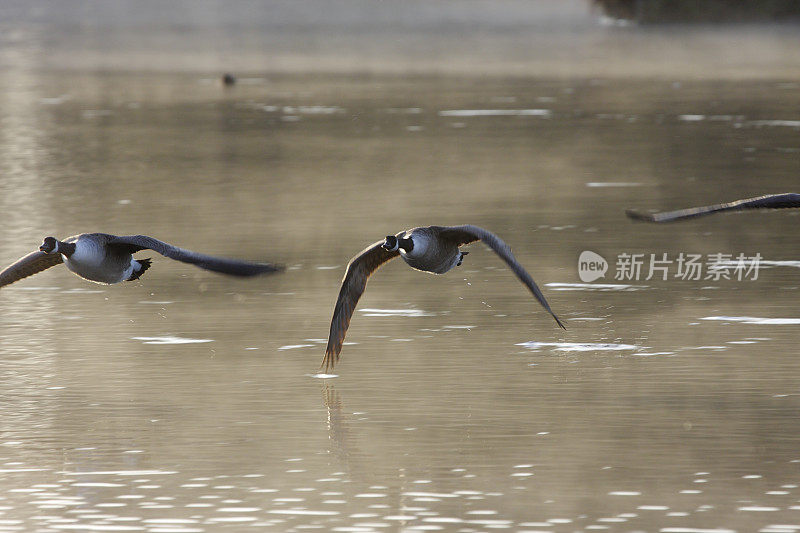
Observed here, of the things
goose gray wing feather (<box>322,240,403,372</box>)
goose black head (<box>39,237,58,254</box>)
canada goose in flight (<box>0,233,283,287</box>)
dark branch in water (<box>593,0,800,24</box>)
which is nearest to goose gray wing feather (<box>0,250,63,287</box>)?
canada goose in flight (<box>0,233,283,287</box>)

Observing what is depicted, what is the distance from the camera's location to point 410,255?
12.8 meters

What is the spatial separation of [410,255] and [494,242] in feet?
2.28

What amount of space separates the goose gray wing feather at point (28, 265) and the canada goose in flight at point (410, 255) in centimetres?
198

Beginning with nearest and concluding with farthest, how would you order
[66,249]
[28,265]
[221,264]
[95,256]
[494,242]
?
[221,264] → [494,242] → [66,249] → [95,256] → [28,265]

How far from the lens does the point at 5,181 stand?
2683 cm

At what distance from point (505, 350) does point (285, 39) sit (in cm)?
6277

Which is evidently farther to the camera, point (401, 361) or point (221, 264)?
point (401, 361)

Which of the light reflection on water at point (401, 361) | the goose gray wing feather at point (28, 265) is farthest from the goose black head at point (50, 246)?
the light reflection on water at point (401, 361)

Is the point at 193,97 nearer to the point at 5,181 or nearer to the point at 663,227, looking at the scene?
the point at 5,181

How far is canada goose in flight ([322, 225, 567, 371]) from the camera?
12.6 meters

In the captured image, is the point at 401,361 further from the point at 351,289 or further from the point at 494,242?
the point at 494,242

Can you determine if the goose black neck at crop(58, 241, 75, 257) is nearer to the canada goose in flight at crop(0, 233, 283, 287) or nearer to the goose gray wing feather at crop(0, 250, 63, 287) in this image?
the canada goose in flight at crop(0, 233, 283, 287)

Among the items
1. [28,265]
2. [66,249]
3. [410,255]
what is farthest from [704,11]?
[66,249]

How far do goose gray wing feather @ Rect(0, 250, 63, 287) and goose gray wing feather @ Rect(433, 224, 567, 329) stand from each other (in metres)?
2.71
